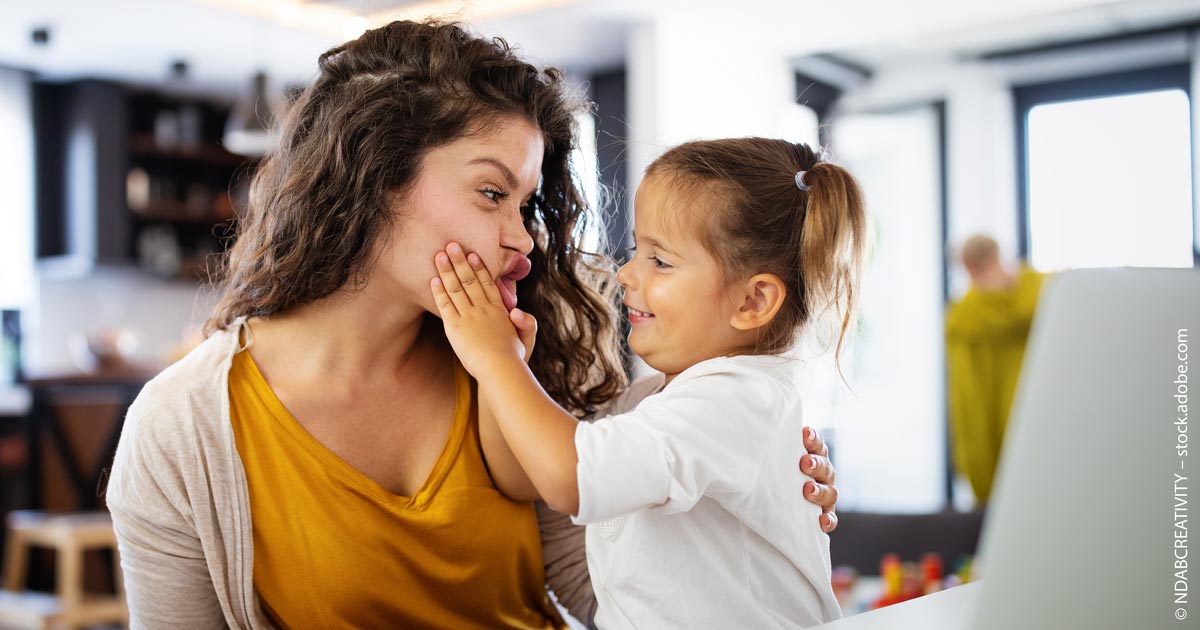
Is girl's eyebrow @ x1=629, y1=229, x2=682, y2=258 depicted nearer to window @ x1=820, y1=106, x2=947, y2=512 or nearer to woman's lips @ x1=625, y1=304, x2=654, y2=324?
woman's lips @ x1=625, y1=304, x2=654, y2=324

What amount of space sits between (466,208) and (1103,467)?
0.82 m

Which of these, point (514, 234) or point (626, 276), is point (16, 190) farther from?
point (626, 276)

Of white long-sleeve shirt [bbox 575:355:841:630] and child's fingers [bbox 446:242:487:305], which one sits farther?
child's fingers [bbox 446:242:487:305]

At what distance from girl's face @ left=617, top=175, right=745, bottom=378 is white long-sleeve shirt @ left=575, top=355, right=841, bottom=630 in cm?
8

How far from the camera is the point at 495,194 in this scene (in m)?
1.31

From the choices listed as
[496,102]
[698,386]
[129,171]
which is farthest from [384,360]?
[129,171]

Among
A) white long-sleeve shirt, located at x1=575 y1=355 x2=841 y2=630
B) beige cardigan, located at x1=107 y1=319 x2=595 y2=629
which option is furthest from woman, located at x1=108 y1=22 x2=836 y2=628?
white long-sleeve shirt, located at x1=575 y1=355 x2=841 y2=630

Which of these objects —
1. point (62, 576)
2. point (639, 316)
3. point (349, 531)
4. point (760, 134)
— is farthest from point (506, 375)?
point (760, 134)

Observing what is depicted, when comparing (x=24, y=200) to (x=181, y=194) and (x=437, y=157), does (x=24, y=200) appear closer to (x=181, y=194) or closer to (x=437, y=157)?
(x=181, y=194)

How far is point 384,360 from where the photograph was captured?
4.76ft

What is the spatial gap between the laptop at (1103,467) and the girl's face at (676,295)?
2.10 ft

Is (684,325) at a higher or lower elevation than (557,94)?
lower

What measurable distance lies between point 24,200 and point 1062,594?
7.18 metres

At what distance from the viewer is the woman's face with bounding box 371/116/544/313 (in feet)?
4.21
